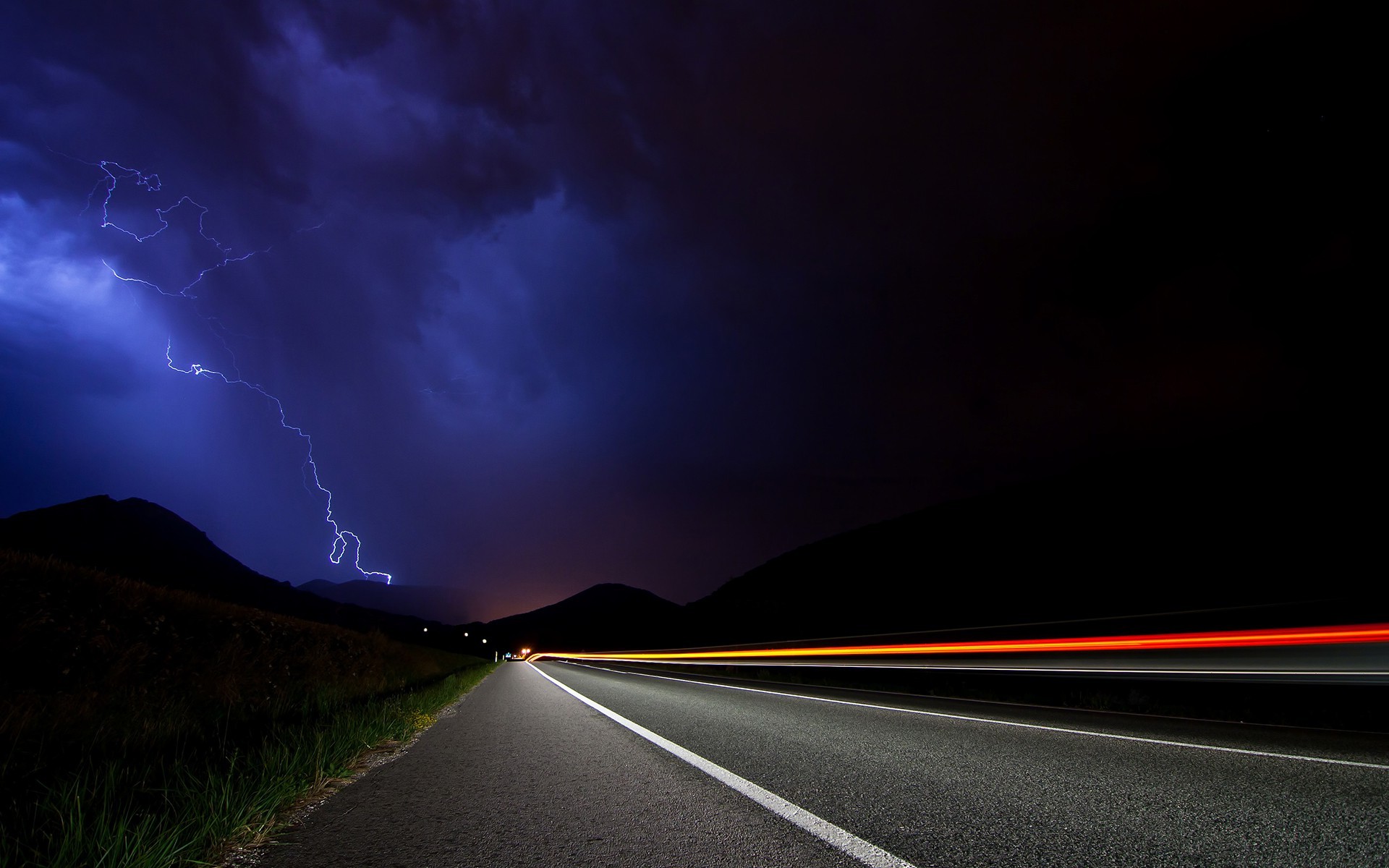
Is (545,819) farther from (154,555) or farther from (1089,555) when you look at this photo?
(154,555)

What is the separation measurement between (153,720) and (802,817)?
7.53 meters

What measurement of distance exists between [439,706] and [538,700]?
6.38 feet

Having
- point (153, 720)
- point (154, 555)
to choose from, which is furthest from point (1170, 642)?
point (154, 555)

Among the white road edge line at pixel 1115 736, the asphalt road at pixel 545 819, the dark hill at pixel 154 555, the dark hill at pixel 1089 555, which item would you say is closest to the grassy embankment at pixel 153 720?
the asphalt road at pixel 545 819

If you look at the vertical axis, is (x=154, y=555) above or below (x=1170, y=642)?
above

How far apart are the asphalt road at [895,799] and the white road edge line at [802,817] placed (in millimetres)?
50

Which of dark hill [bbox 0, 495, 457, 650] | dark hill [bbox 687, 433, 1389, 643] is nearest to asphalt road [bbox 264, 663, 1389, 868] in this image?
dark hill [bbox 687, 433, 1389, 643]

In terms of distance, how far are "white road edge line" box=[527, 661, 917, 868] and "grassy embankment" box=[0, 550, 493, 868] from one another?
9.13ft

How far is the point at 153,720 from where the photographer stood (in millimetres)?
6723

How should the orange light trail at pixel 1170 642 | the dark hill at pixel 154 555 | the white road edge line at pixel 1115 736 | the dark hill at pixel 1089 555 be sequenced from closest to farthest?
1. the white road edge line at pixel 1115 736
2. the orange light trail at pixel 1170 642
3. the dark hill at pixel 1089 555
4. the dark hill at pixel 154 555

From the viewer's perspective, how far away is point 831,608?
253ft

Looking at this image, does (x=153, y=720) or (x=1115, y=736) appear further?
(x=153, y=720)

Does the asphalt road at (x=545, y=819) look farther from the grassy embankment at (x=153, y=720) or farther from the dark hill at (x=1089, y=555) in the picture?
the dark hill at (x=1089, y=555)

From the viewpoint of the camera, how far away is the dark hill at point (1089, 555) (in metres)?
45.2
